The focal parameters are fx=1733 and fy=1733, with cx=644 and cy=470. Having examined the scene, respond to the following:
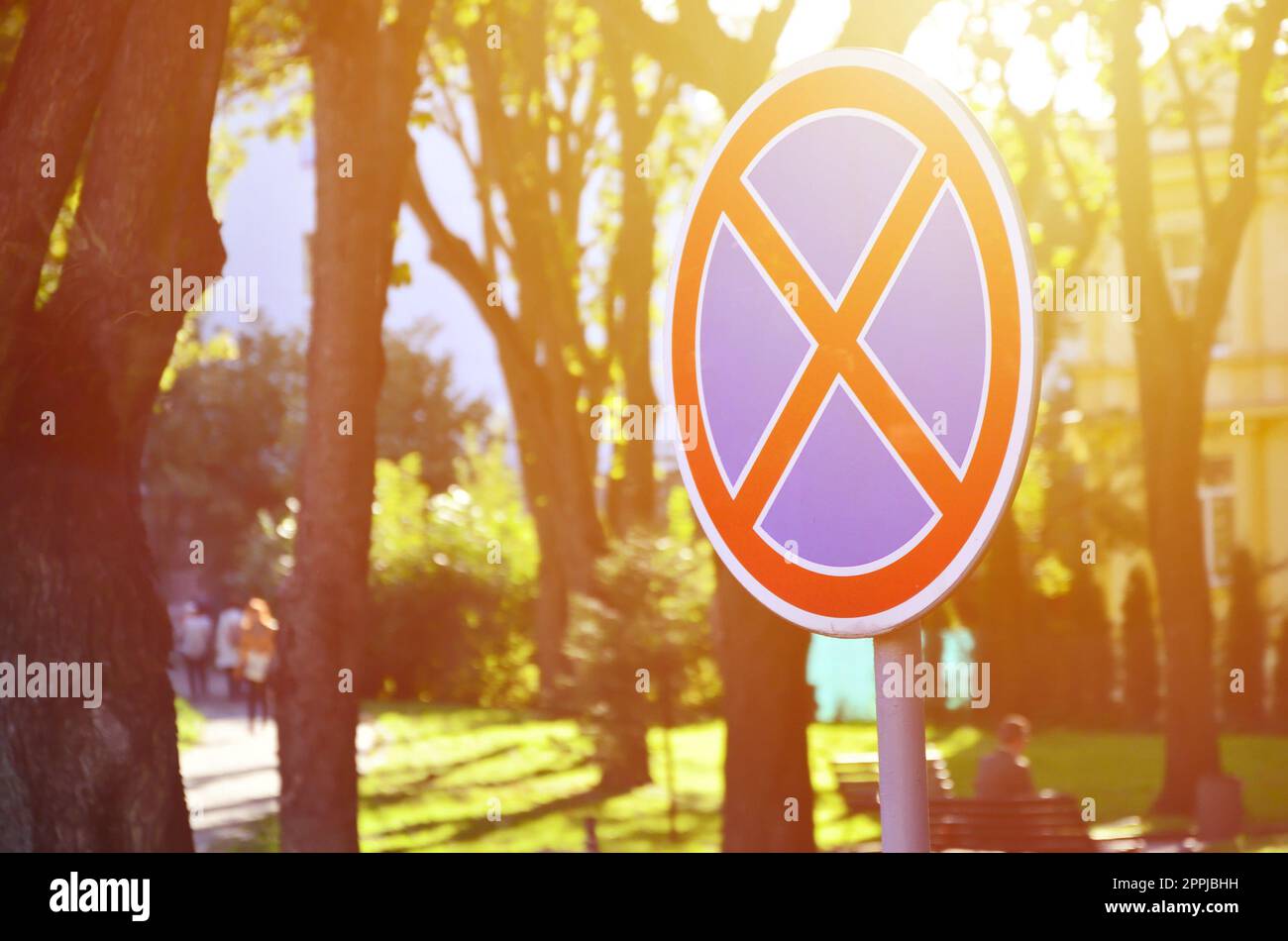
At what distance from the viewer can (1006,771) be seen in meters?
14.9

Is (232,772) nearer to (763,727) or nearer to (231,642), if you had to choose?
(231,642)

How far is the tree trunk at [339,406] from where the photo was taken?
8.61 m

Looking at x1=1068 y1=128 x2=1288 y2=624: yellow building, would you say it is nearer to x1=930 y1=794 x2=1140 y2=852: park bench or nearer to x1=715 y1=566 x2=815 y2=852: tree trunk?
x1=930 y1=794 x2=1140 y2=852: park bench

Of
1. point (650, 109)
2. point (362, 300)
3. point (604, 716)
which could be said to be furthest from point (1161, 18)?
point (362, 300)

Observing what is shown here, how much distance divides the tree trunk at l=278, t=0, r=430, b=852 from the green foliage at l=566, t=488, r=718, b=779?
9.10 metres

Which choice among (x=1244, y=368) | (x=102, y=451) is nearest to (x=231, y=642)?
(x=1244, y=368)

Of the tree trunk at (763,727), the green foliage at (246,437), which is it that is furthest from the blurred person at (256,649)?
the green foliage at (246,437)

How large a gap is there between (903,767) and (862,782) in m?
15.2

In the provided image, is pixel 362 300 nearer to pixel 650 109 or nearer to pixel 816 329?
pixel 816 329

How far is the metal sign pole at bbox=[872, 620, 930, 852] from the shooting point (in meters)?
2.49

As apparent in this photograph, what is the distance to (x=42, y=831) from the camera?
538 cm

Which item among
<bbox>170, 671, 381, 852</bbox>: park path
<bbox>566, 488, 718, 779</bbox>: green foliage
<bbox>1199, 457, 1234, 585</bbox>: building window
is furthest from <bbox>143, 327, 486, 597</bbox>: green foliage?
<bbox>566, 488, 718, 779</bbox>: green foliage

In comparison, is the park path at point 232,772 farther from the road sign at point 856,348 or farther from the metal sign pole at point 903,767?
the metal sign pole at point 903,767
